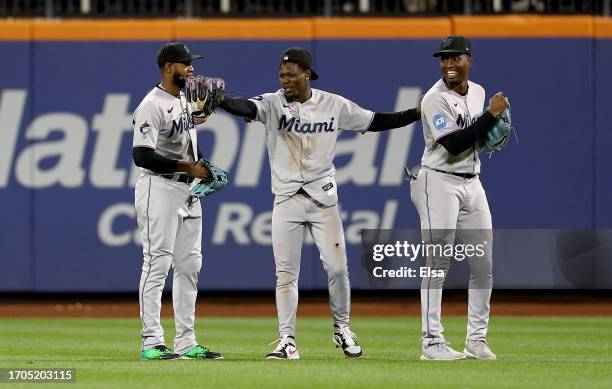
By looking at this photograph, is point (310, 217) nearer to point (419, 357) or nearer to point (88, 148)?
point (419, 357)

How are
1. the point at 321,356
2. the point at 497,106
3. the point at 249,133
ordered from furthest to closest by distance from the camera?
the point at 249,133, the point at 321,356, the point at 497,106

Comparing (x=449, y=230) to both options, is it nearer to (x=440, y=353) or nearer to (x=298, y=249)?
(x=440, y=353)

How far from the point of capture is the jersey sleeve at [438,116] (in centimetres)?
829

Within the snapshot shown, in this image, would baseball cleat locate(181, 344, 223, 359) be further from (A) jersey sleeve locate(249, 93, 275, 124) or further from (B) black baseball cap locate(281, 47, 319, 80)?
(B) black baseball cap locate(281, 47, 319, 80)

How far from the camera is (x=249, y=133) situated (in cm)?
1476

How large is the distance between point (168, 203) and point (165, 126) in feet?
1.60

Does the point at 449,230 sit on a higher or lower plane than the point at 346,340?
higher

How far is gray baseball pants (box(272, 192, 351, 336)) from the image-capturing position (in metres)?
8.52

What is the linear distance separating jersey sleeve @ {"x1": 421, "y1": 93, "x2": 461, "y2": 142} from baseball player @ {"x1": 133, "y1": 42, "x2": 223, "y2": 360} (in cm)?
143

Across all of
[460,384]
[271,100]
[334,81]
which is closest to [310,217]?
[271,100]

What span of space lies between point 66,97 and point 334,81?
2.95m

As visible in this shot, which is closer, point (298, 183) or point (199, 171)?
point (199, 171)

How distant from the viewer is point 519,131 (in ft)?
48.7

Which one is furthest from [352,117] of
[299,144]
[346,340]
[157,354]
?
[157,354]
